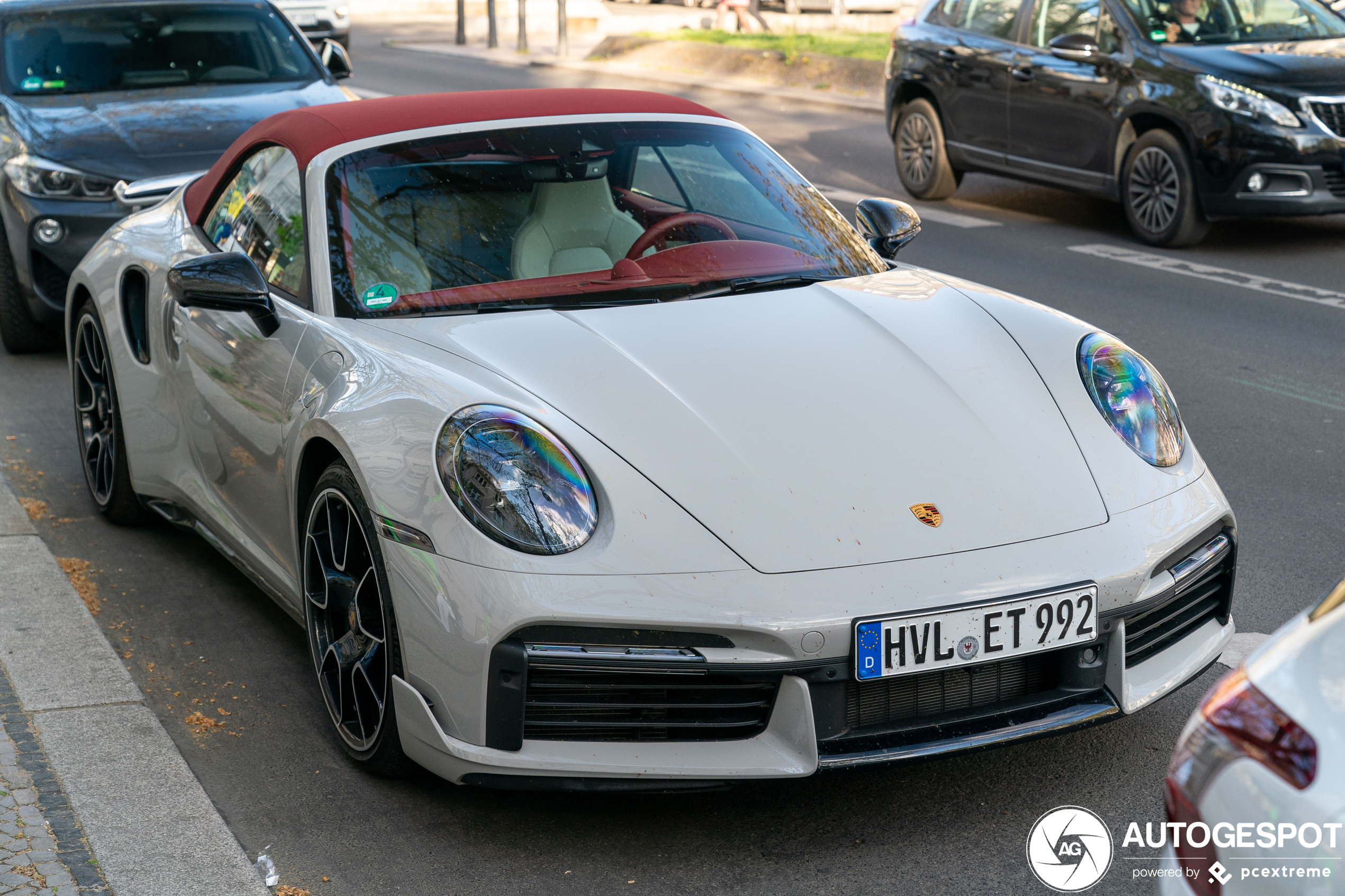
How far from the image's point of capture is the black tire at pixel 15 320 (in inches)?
273

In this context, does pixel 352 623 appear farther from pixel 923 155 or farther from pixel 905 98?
pixel 905 98

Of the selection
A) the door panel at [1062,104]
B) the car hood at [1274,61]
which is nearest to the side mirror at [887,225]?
the car hood at [1274,61]

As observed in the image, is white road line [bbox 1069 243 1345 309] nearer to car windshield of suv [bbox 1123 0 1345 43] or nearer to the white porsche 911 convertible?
car windshield of suv [bbox 1123 0 1345 43]

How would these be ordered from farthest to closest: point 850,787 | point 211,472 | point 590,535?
point 211,472 < point 850,787 < point 590,535

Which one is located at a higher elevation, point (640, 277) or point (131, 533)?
point (640, 277)

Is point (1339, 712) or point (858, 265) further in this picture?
point (858, 265)

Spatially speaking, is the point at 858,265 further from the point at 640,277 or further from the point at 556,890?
the point at 556,890

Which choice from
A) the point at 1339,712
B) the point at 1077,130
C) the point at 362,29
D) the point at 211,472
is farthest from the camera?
the point at 362,29

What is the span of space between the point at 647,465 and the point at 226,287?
4.33 ft

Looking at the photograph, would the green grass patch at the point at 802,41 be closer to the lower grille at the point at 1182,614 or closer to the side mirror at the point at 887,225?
the side mirror at the point at 887,225

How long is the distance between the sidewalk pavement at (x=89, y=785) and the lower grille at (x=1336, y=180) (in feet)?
24.6

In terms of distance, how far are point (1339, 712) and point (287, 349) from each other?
263cm

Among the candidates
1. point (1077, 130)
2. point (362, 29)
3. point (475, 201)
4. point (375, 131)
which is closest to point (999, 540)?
point (475, 201)

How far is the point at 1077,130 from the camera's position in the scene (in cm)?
1004
